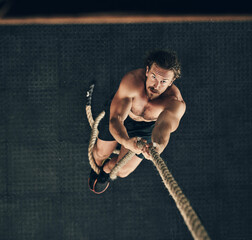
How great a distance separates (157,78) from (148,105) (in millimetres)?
321

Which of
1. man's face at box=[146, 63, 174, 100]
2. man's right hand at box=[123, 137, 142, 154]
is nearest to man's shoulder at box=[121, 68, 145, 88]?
man's face at box=[146, 63, 174, 100]

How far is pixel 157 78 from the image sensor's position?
6.07 ft

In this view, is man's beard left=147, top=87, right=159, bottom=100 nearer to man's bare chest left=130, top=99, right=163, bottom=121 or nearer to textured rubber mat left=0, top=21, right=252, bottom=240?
man's bare chest left=130, top=99, right=163, bottom=121

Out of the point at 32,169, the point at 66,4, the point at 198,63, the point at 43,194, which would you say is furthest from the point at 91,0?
the point at 43,194

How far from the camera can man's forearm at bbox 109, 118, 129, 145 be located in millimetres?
1801

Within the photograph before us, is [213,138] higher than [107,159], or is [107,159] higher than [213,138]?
[213,138]

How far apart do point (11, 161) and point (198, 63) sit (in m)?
2.69

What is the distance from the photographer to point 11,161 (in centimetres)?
292

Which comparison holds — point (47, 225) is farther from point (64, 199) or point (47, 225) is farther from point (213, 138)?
point (213, 138)

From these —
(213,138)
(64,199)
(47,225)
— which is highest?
(213,138)

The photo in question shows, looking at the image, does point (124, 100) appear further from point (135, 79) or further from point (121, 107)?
point (135, 79)

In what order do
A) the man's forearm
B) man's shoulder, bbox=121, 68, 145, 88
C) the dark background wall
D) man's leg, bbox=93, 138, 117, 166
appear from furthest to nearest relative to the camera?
the dark background wall → man's leg, bbox=93, 138, 117, 166 → man's shoulder, bbox=121, 68, 145, 88 → the man's forearm

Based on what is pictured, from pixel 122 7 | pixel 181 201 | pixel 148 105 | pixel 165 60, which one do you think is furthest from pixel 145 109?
pixel 122 7

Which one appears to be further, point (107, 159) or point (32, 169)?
point (32, 169)
